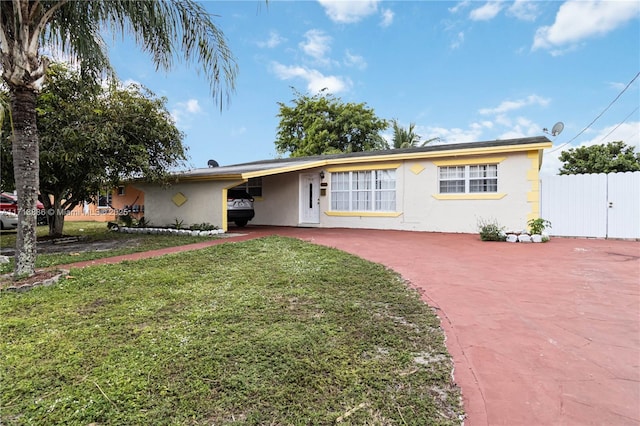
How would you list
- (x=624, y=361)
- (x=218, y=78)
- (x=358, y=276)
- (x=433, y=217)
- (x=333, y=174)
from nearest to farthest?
1. (x=624, y=361)
2. (x=358, y=276)
3. (x=218, y=78)
4. (x=433, y=217)
5. (x=333, y=174)

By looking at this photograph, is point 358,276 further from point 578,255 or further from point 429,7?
point 429,7

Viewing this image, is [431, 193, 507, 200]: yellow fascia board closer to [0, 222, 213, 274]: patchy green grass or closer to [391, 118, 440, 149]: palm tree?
[0, 222, 213, 274]: patchy green grass

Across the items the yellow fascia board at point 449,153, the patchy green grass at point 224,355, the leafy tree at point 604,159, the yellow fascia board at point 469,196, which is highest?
the leafy tree at point 604,159

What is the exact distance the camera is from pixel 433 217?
40.8 ft

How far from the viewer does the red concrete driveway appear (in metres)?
2.29

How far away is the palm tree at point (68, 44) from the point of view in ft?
16.6

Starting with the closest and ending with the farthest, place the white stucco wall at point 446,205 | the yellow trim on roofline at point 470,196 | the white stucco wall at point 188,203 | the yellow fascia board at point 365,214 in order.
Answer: the white stucco wall at point 446,205
the yellow trim on roofline at point 470,196
the white stucco wall at point 188,203
the yellow fascia board at point 365,214

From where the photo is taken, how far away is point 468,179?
39.1 ft

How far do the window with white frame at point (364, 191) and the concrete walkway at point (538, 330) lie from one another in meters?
5.96

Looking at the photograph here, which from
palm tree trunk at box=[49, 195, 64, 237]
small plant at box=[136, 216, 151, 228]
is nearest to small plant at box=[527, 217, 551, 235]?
small plant at box=[136, 216, 151, 228]

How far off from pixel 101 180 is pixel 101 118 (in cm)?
178

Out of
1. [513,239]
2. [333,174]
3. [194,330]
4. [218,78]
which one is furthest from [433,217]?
[194,330]

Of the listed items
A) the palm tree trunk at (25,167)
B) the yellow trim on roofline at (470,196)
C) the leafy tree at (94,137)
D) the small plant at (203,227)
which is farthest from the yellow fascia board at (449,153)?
the palm tree trunk at (25,167)

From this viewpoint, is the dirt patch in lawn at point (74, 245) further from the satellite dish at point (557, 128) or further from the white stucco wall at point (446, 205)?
the satellite dish at point (557, 128)
